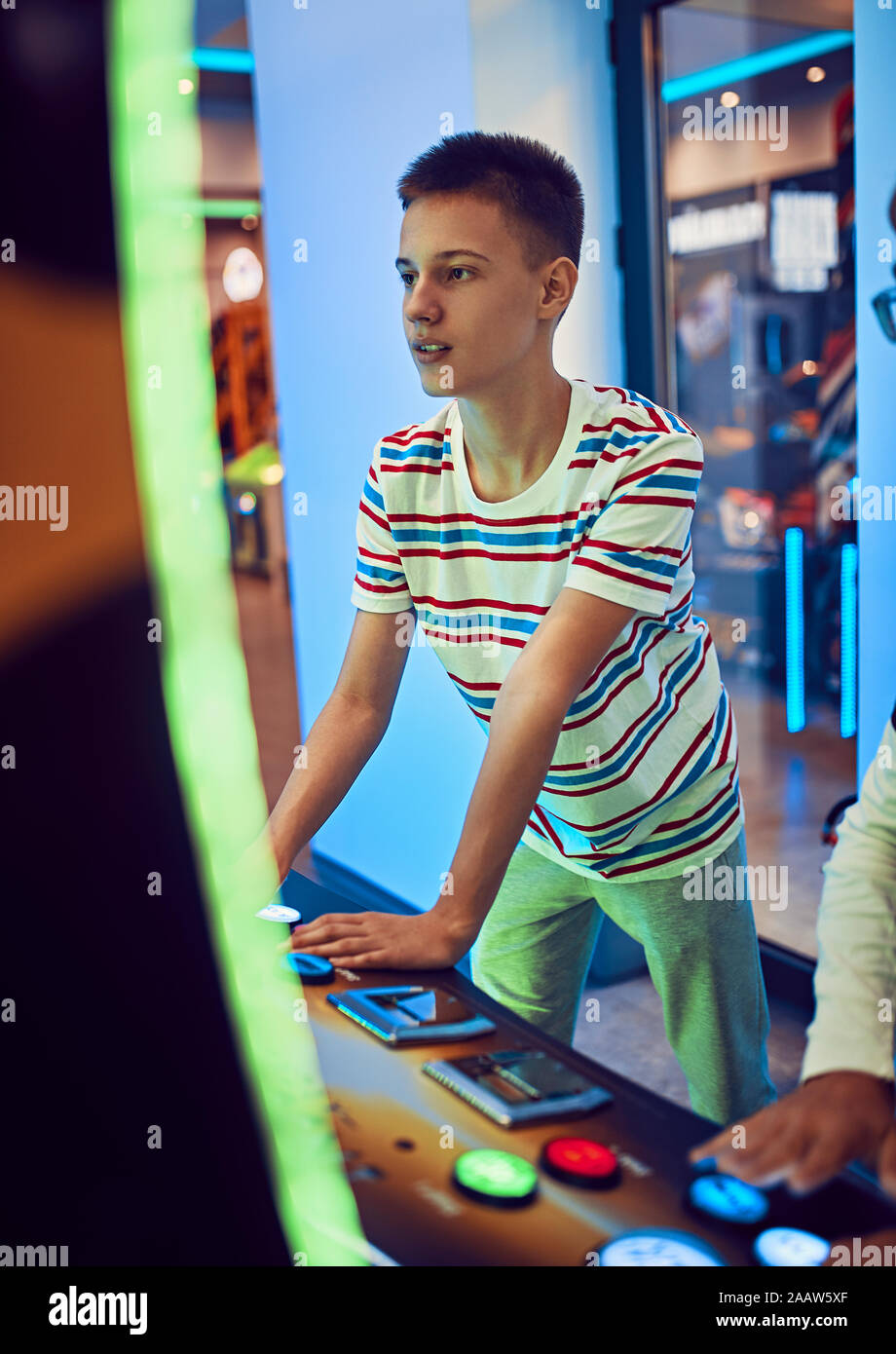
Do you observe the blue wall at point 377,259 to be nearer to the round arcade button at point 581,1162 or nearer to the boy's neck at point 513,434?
the boy's neck at point 513,434

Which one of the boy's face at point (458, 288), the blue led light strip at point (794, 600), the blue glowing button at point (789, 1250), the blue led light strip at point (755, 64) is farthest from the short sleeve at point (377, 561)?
the blue led light strip at point (755, 64)

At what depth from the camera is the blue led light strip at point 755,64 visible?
10.3ft

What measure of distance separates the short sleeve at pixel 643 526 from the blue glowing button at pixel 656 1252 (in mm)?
533

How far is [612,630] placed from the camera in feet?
3.55

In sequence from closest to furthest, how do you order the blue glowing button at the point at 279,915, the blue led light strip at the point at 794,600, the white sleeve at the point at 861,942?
1. the white sleeve at the point at 861,942
2. the blue glowing button at the point at 279,915
3. the blue led light strip at the point at 794,600

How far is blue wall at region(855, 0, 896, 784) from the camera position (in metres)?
1.96

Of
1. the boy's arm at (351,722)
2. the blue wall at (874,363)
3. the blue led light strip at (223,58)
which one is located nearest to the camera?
the boy's arm at (351,722)

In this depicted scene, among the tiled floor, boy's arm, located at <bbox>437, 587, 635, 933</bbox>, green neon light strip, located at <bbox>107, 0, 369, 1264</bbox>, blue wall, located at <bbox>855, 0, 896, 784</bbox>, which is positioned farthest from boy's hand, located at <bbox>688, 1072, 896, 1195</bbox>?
blue wall, located at <bbox>855, 0, 896, 784</bbox>

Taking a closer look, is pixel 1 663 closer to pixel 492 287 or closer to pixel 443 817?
pixel 492 287

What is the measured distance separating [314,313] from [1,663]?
2.64m

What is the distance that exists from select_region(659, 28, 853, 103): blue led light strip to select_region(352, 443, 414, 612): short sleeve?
222 centimetres

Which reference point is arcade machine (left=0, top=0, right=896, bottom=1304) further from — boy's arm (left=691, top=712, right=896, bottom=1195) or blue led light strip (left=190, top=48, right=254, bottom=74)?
blue led light strip (left=190, top=48, right=254, bottom=74)

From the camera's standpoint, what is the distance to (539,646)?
1.07 m
